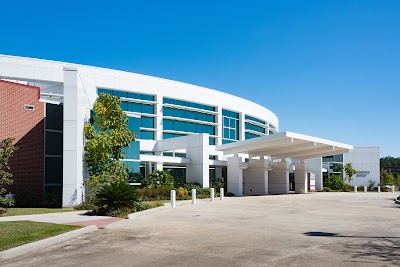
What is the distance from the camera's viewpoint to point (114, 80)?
4719cm

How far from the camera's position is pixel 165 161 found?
40906 mm

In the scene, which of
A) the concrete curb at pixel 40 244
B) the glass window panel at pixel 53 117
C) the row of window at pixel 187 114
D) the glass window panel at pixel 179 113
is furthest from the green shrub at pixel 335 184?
the concrete curb at pixel 40 244

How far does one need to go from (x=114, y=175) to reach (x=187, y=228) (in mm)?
12671

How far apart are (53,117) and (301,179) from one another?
3609 centimetres

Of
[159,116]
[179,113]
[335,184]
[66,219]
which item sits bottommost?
[335,184]

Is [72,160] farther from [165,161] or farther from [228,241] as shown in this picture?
[165,161]

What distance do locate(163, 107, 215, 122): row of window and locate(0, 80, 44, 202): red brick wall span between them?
26344mm

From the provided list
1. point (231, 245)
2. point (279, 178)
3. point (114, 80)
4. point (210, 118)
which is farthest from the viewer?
point (210, 118)

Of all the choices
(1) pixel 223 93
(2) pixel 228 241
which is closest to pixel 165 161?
(1) pixel 223 93

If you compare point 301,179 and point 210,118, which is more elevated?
point 210,118

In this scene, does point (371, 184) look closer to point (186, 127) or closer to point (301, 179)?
point (301, 179)

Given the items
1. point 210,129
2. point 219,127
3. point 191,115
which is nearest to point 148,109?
point 191,115

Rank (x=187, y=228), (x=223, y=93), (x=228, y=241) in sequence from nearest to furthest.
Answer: (x=228, y=241) < (x=187, y=228) < (x=223, y=93)

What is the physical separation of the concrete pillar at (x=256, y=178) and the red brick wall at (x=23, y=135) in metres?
25.3
